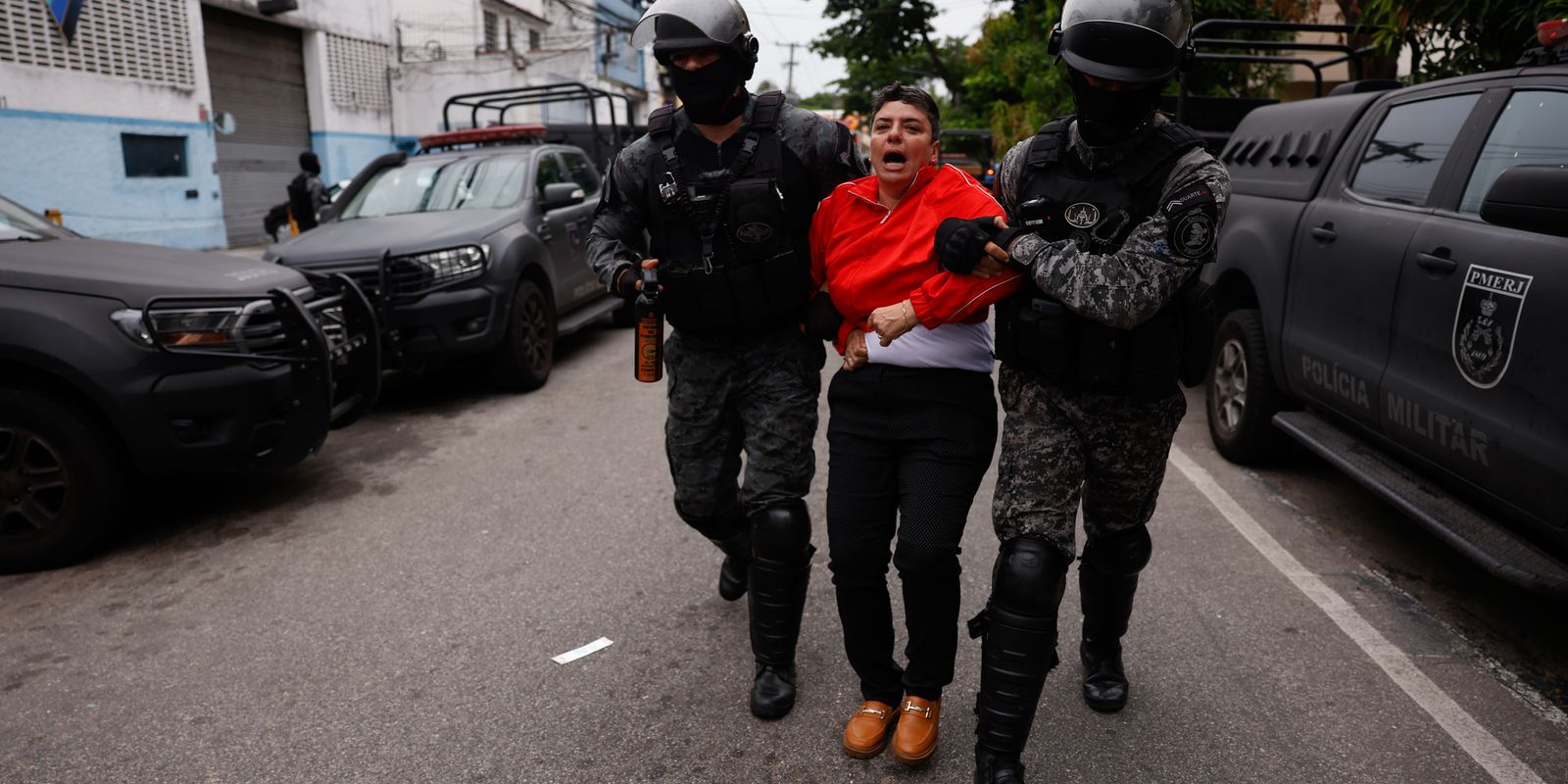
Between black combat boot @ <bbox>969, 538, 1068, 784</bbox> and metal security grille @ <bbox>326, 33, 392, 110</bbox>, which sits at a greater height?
metal security grille @ <bbox>326, 33, 392, 110</bbox>

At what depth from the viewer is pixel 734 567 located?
12.2 feet

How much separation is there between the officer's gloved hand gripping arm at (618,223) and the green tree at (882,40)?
3061 centimetres

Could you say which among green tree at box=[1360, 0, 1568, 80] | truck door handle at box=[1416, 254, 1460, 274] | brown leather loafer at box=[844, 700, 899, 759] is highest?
green tree at box=[1360, 0, 1568, 80]

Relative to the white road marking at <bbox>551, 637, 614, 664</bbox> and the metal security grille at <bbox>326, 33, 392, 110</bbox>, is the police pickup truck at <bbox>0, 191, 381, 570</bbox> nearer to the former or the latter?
the white road marking at <bbox>551, 637, 614, 664</bbox>

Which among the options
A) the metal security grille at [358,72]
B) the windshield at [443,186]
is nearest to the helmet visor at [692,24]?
the windshield at [443,186]

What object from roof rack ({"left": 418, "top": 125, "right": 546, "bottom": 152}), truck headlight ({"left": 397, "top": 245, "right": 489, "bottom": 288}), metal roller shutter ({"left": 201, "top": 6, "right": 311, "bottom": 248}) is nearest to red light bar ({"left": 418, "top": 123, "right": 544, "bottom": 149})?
roof rack ({"left": 418, "top": 125, "right": 546, "bottom": 152})

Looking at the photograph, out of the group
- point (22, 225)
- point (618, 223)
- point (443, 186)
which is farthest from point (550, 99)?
point (618, 223)

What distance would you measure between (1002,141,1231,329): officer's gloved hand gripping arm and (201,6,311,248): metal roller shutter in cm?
1964

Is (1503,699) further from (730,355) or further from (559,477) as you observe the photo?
(559,477)

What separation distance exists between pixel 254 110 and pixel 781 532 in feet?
66.5

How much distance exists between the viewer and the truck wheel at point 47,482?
13.4 ft

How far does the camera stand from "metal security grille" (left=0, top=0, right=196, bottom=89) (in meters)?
14.4

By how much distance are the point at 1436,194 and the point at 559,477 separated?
3.99 metres

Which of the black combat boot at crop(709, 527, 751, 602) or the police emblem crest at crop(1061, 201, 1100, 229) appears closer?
the police emblem crest at crop(1061, 201, 1100, 229)
